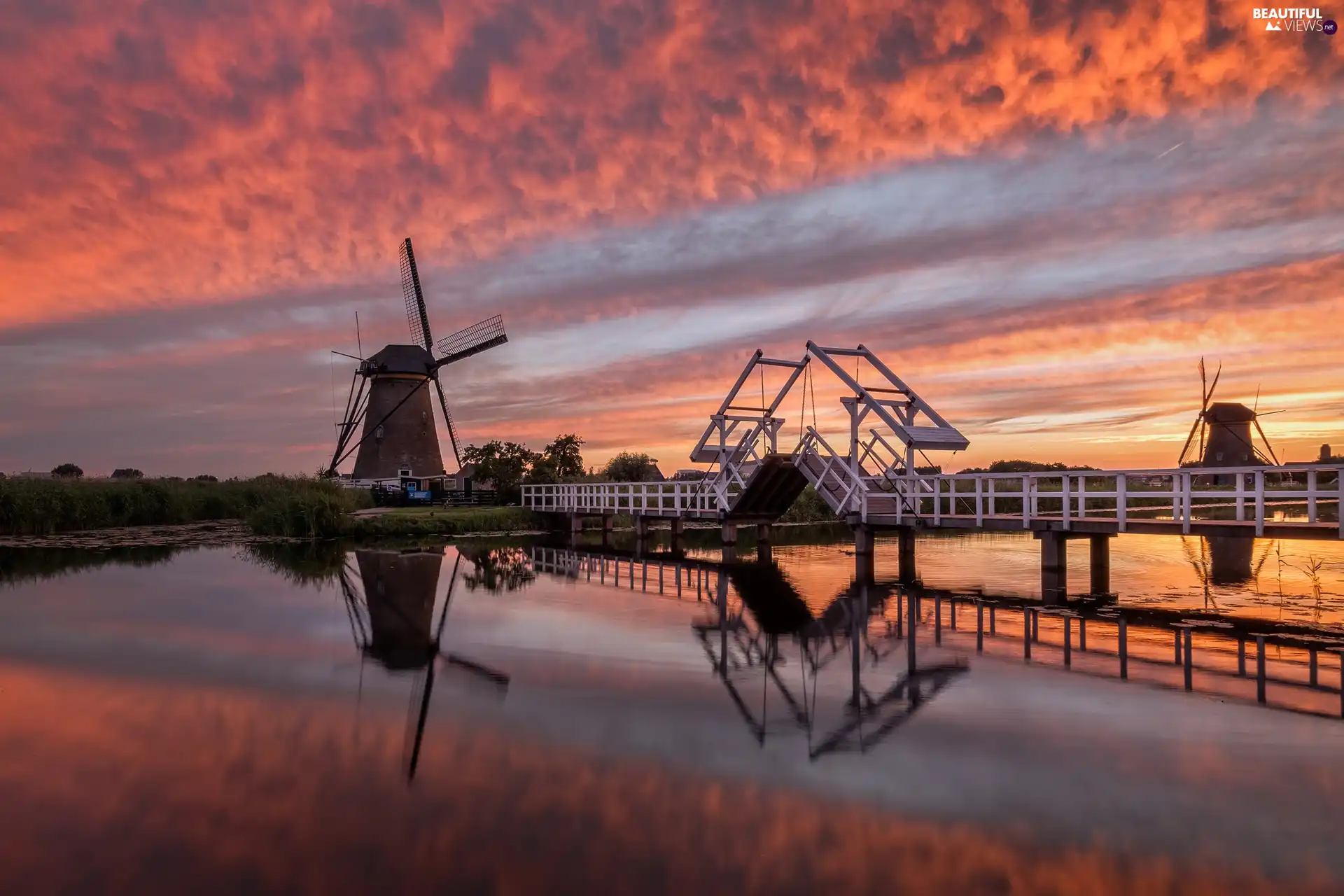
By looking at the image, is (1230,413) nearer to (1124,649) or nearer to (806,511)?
(806,511)

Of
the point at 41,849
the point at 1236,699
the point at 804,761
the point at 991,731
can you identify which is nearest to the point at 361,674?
the point at 41,849

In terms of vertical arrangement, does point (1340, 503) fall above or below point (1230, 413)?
below

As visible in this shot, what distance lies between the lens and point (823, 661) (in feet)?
35.7

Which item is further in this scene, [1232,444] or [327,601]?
[1232,444]

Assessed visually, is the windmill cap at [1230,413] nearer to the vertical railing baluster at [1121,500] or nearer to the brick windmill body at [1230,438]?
the brick windmill body at [1230,438]

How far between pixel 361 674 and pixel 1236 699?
9.97 meters

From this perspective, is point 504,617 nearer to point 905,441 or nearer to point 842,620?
point 842,620

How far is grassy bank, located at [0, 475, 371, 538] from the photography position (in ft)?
106

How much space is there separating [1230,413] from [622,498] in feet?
133

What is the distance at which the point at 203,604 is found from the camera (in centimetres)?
1593

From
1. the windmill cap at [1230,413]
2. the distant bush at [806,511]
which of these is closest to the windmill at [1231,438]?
the windmill cap at [1230,413]

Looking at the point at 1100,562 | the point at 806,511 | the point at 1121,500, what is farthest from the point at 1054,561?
the point at 806,511

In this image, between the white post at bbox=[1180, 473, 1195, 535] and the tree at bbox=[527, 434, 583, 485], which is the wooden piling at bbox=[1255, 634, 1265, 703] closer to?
the white post at bbox=[1180, 473, 1195, 535]

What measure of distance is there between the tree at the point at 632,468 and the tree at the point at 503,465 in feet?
24.4
